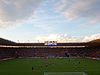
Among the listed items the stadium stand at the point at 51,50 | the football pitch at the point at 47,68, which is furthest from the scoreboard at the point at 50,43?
the football pitch at the point at 47,68

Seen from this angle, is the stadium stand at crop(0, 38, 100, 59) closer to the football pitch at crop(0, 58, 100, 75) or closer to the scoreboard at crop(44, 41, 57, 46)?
the scoreboard at crop(44, 41, 57, 46)

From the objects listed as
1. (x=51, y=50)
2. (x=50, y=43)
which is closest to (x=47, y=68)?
(x=50, y=43)

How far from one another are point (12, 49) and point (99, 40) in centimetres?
5495

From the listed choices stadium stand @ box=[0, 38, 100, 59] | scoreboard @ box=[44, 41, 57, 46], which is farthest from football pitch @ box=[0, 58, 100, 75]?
scoreboard @ box=[44, 41, 57, 46]

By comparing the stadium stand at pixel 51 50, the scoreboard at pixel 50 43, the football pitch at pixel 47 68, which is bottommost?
the football pitch at pixel 47 68

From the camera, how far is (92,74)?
36875 millimetres

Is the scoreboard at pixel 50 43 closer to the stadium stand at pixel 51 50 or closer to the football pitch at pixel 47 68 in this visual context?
the stadium stand at pixel 51 50

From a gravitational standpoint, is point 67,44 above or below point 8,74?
above

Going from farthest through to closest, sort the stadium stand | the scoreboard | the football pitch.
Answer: the scoreboard, the stadium stand, the football pitch

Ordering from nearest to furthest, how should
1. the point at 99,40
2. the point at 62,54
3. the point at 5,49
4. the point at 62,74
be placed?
the point at 62,74 → the point at 99,40 → the point at 5,49 → the point at 62,54

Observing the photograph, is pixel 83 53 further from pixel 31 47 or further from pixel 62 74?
pixel 62 74

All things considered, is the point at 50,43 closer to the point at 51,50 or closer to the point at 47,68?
the point at 51,50

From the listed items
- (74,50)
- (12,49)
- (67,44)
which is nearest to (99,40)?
(67,44)

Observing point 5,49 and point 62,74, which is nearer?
point 62,74
